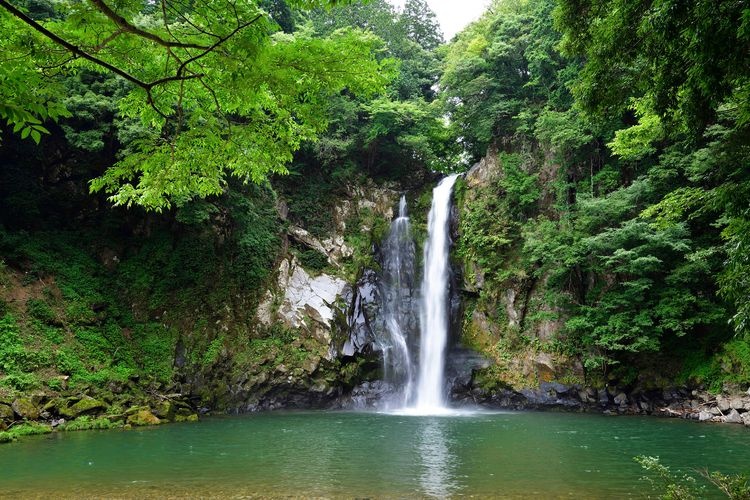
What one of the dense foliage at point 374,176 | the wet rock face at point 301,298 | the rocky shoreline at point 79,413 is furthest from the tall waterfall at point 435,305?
the rocky shoreline at point 79,413

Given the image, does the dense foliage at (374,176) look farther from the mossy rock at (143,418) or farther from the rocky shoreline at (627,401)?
the mossy rock at (143,418)

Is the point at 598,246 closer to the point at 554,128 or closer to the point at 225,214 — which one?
the point at 554,128

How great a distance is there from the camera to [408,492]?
6.34 m

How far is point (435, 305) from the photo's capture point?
1925 centimetres

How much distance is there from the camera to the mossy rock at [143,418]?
12.2 m

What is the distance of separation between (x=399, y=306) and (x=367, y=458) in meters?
11.1

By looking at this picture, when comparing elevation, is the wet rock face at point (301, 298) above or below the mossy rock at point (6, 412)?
above

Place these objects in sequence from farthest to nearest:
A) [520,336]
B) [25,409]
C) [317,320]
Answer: [317,320] → [520,336] → [25,409]

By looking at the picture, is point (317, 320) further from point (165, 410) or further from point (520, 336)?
point (520, 336)

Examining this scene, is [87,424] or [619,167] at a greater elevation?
[619,167]

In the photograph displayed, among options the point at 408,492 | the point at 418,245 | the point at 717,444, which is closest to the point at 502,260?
the point at 418,245

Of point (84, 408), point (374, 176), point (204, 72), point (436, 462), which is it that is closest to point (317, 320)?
point (84, 408)

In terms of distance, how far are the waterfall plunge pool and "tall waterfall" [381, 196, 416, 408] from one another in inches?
195

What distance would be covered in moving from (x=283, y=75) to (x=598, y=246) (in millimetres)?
13189
